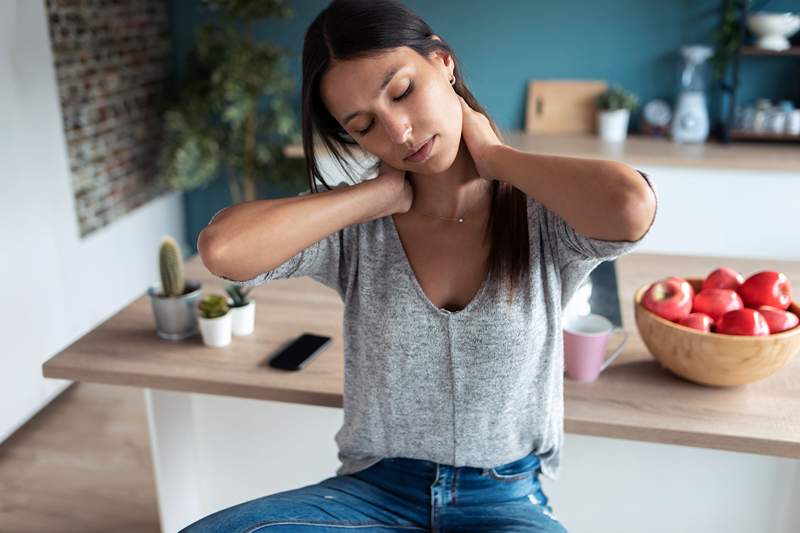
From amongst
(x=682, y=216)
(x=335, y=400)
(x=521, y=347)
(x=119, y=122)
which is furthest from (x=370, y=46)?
(x=119, y=122)

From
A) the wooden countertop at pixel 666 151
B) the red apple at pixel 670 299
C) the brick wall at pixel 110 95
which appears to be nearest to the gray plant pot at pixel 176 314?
the red apple at pixel 670 299

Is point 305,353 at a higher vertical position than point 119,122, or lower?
lower

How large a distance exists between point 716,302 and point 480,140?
1.67ft

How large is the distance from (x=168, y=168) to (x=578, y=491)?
2.58 metres

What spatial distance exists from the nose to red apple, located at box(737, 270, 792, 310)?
0.68 meters

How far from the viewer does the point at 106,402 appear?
2770 millimetres

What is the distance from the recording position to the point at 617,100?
3.42 m

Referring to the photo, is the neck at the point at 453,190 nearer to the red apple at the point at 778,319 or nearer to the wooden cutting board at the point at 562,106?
the red apple at the point at 778,319

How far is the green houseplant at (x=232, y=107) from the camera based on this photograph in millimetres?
3275

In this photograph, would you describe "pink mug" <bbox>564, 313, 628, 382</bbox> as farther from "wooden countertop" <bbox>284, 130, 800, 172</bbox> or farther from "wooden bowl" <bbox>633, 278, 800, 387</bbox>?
"wooden countertop" <bbox>284, 130, 800, 172</bbox>

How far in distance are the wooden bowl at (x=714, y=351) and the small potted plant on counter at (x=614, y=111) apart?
2366mm

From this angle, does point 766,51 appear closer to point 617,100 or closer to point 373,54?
point 617,100

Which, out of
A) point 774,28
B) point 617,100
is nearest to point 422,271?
point 617,100

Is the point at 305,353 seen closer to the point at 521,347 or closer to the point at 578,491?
the point at 521,347
